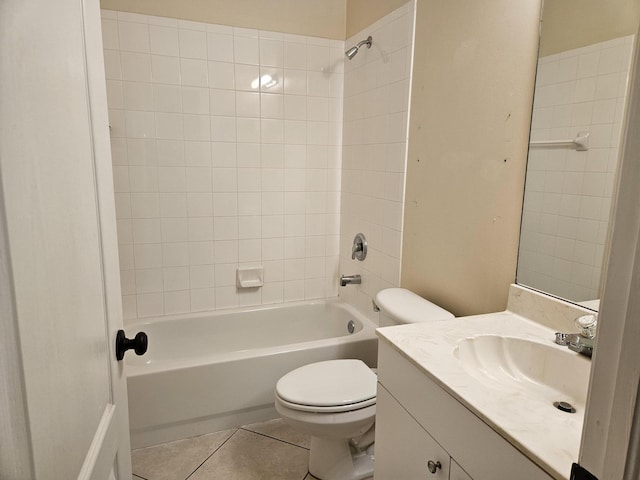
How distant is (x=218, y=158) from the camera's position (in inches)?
96.7

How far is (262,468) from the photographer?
6.00 ft

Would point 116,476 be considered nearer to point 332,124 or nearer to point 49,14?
point 49,14

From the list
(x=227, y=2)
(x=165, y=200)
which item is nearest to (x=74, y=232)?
(x=165, y=200)

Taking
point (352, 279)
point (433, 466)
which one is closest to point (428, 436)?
point (433, 466)

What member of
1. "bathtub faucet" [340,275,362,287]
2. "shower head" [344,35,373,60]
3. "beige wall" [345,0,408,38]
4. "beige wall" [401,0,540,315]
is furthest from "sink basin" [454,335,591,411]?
"shower head" [344,35,373,60]

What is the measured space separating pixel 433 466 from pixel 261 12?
2463mm

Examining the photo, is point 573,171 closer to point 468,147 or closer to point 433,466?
point 468,147

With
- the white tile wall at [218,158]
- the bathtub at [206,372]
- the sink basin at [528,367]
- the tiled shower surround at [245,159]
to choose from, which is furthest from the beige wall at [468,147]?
the white tile wall at [218,158]

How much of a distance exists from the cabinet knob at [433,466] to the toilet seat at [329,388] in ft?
1.95

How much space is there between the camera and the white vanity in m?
0.76

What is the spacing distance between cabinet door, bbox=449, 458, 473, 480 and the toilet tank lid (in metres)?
0.66

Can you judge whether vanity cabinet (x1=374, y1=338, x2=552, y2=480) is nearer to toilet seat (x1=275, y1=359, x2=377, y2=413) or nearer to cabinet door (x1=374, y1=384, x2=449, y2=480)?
cabinet door (x1=374, y1=384, x2=449, y2=480)

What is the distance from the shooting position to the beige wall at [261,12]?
2.21 metres

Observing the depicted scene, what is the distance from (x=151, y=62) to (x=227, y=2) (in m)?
0.56
